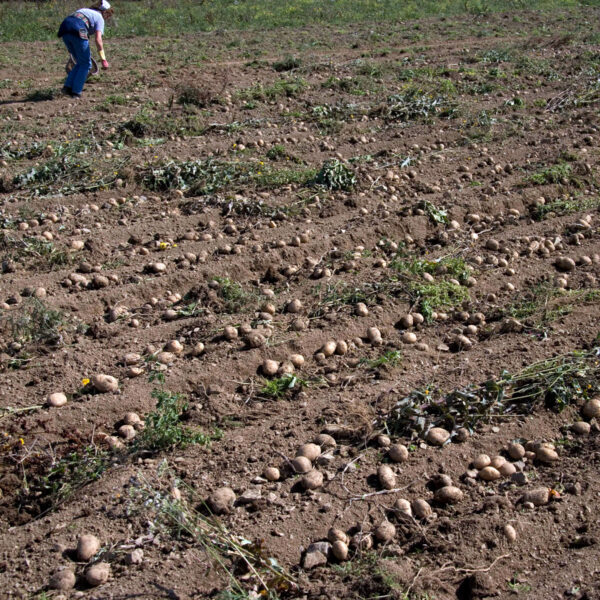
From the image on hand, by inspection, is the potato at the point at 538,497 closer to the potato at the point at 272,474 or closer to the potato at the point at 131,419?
the potato at the point at 272,474

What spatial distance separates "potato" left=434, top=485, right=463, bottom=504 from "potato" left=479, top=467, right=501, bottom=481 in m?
0.20

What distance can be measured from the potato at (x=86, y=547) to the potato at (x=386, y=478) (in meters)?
1.33

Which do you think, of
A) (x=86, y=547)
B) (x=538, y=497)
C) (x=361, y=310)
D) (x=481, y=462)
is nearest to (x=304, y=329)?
(x=361, y=310)

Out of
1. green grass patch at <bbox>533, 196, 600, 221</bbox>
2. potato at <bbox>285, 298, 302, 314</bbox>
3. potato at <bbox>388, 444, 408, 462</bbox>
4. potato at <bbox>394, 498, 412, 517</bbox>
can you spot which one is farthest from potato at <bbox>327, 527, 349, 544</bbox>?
green grass patch at <bbox>533, 196, 600, 221</bbox>

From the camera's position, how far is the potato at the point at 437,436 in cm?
364

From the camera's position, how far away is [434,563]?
2.98 metres

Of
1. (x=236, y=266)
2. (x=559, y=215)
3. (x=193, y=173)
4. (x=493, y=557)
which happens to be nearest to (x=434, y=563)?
(x=493, y=557)

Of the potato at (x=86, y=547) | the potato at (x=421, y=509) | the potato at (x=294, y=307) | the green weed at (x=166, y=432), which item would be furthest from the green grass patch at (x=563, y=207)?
the potato at (x=86, y=547)

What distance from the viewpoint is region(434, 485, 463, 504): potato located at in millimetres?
3303

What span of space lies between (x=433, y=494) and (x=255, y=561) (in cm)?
96

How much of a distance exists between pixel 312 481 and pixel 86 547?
1.06m

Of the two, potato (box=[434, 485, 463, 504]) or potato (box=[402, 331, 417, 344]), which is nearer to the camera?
potato (box=[434, 485, 463, 504])

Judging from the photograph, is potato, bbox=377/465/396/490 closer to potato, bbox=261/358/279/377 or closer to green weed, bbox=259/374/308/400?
green weed, bbox=259/374/308/400

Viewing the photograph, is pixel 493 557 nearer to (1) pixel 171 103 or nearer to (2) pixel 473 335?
(2) pixel 473 335
